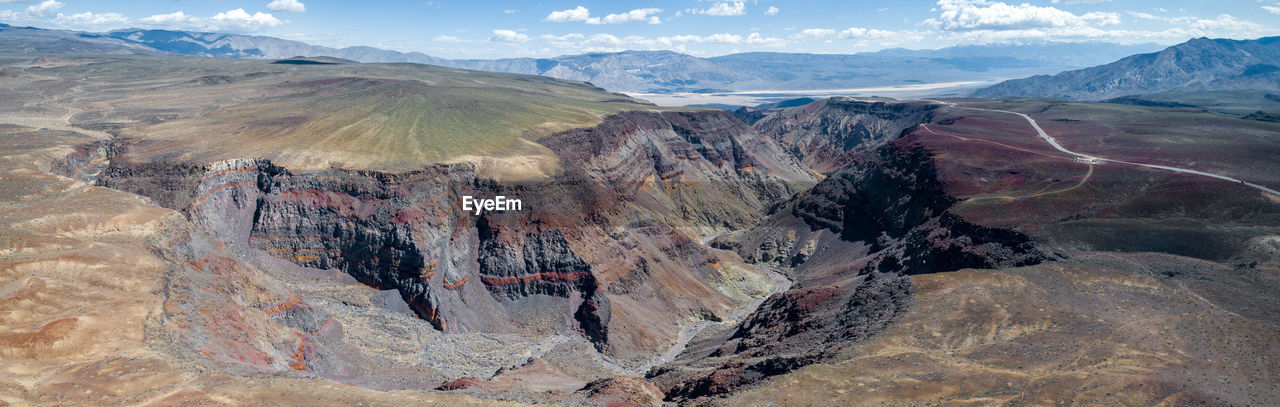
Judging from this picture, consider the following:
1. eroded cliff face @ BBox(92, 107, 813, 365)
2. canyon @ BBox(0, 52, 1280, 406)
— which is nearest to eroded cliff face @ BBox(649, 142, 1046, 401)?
canyon @ BBox(0, 52, 1280, 406)

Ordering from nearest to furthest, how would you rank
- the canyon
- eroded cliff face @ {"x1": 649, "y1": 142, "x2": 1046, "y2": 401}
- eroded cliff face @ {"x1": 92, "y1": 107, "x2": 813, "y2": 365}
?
the canyon
eroded cliff face @ {"x1": 649, "y1": 142, "x2": 1046, "y2": 401}
eroded cliff face @ {"x1": 92, "y1": 107, "x2": 813, "y2": 365}

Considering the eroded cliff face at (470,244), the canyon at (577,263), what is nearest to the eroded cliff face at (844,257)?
the canyon at (577,263)

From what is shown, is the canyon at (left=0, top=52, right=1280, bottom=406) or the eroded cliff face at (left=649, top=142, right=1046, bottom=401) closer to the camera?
the canyon at (left=0, top=52, right=1280, bottom=406)

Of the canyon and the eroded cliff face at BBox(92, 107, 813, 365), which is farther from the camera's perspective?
the eroded cliff face at BBox(92, 107, 813, 365)

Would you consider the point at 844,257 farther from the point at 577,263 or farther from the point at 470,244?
the point at 470,244

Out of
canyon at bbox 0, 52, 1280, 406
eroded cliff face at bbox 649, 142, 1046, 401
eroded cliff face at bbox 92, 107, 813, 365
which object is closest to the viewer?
canyon at bbox 0, 52, 1280, 406

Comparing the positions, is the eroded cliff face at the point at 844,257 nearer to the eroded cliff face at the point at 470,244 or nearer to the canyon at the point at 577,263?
the canyon at the point at 577,263

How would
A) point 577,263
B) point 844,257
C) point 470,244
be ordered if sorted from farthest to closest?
point 844,257, point 470,244, point 577,263

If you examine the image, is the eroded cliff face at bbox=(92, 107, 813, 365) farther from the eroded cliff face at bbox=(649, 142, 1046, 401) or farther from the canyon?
the eroded cliff face at bbox=(649, 142, 1046, 401)

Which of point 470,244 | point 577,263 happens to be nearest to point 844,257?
point 577,263
